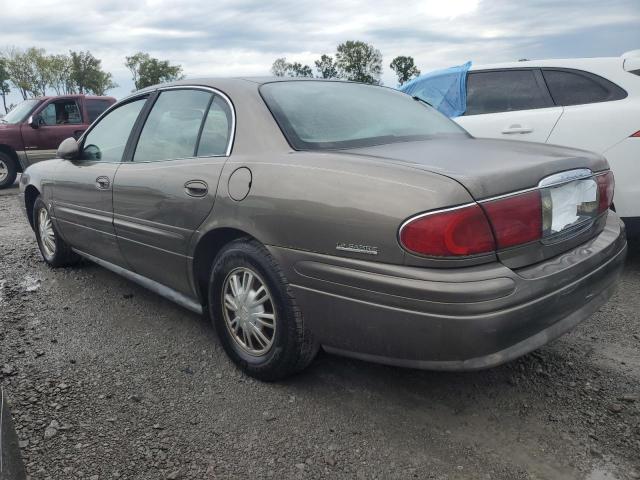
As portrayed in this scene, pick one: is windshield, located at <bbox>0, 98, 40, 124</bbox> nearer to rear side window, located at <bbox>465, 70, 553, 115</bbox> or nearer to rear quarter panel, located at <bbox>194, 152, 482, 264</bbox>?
rear side window, located at <bbox>465, 70, 553, 115</bbox>

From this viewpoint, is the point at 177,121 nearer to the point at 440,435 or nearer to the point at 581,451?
the point at 440,435

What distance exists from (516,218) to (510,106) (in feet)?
10.3

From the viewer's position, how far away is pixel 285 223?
7.51 ft

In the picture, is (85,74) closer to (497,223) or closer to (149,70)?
(149,70)

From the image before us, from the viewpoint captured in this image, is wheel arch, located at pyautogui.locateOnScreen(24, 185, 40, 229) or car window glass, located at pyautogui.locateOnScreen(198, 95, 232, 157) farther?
wheel arch, located at pyautogui.locateOnScreen(24, 185, 40, 229)

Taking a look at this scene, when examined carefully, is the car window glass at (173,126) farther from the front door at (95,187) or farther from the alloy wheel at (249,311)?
the alloy wheel at (249,311)

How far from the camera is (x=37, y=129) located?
10867 mm

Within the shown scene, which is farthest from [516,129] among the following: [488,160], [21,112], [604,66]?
[21,112]

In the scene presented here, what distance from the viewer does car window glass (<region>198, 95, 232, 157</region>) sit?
2.78 meters

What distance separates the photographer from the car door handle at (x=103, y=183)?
3.47m

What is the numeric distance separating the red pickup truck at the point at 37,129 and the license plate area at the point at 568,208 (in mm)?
10628

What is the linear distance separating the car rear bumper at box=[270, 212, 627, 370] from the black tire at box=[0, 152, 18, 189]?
10.6m

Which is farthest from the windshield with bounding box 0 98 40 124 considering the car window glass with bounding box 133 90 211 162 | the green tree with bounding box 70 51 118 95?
the green tree with bounding box 70 51 118 95

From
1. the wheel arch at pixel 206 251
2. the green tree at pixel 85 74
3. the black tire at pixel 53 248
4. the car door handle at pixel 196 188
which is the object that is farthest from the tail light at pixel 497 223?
the green tree at pixel 85 74
